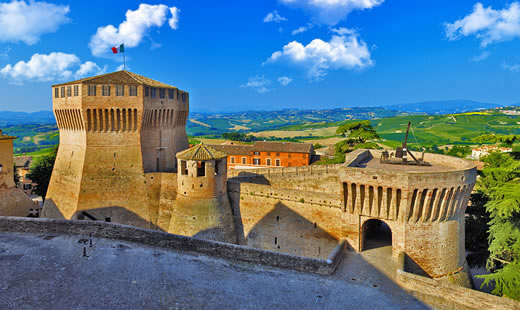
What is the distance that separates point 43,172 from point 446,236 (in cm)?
3534

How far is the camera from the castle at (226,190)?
53.1 ft

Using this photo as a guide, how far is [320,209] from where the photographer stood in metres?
19.1

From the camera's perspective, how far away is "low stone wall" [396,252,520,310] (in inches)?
474

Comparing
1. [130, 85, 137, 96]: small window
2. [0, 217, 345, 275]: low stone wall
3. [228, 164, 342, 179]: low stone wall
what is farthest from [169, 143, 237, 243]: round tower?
[130, 85, 137, 96]: small window

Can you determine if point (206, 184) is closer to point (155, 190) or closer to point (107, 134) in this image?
point (155, 190)

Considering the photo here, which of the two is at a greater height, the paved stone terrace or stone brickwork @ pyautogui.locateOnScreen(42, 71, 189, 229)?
stone brickwork @ pyautogui.locateOnScreen(42, 71, 189, 229)

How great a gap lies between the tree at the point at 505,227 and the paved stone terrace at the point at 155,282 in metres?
6.50

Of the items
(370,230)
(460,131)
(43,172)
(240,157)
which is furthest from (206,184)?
(460,131)

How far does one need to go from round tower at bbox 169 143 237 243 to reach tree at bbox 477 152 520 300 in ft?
46.6

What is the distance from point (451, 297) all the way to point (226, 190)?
13.7 meters

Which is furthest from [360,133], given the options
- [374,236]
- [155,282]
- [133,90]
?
[155,282]

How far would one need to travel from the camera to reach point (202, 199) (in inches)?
818

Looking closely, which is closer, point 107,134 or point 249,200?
point 249,200

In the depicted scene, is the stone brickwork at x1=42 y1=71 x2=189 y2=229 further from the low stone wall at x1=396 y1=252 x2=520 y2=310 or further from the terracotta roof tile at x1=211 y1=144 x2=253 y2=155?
the terracotta roof tile at x1=211 y1=144 x2=253 y2=155
